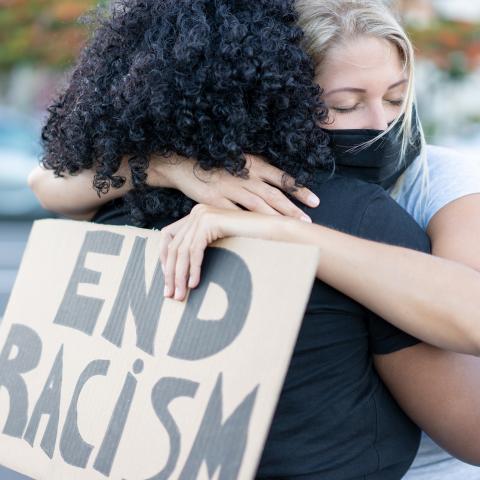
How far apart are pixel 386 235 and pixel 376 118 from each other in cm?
34

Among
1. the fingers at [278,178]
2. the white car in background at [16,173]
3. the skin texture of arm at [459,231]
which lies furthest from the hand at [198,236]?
the white car in background at [16,173]

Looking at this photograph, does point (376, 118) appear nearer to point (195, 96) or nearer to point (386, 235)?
point (386, 235)

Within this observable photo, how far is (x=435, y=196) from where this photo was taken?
2004 millimetres

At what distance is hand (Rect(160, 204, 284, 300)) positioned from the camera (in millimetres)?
1622

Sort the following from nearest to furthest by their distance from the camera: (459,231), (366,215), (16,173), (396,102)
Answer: (366,215)
(459,231)
(396,102)
(16,173)

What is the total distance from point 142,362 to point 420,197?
783mm

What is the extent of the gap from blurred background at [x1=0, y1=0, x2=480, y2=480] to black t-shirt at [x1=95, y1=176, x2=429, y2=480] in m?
8.78

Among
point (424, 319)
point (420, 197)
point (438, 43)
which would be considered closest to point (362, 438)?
point (424, 319)

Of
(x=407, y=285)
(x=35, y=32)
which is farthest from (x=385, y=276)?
(x=35, y=32)

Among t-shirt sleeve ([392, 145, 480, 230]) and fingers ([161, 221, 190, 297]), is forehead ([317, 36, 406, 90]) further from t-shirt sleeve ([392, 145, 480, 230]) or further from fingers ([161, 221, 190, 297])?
fingers ([161, 221, 190, 297])

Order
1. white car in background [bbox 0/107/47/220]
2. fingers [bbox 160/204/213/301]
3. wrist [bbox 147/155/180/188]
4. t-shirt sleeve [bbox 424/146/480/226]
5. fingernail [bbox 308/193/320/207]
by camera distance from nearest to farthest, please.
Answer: fingers [bbox 160/204/213/301] → fingernail [bbox 308/193/320/207] → wrist [bbox 147/155/180/188] → t-shirt sleeve [bbox 424/146/480/226] → white car in background [bbox 0/107/47/220]

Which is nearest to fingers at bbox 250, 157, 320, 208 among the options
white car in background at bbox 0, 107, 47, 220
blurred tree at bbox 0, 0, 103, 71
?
white car in background at bbox 0, 107, 47, 220

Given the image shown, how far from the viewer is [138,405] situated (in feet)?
5.28

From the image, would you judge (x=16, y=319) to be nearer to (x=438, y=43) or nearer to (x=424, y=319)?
(x=424, y=319)
